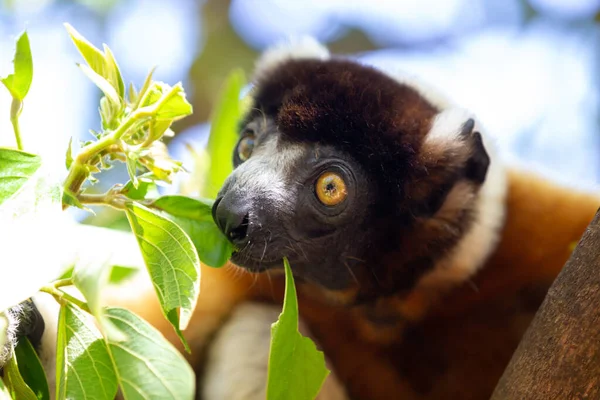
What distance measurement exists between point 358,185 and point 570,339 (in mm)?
969

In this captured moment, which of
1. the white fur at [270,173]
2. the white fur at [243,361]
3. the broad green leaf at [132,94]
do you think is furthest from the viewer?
the white fur at [243,361]

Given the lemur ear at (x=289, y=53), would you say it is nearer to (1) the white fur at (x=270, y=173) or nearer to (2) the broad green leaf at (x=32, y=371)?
(1) the white fur at (x=270, y=173)

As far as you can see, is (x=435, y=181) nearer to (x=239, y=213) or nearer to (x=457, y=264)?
(x=457, y=264)

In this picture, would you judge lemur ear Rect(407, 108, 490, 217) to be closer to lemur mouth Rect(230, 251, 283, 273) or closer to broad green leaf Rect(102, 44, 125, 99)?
lemur mouth Rect(230, 251, 283, 273)

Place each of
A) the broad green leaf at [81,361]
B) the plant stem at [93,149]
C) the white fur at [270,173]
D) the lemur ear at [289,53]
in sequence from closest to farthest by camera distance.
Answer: the broad green leaf at [81,361] → the plant stem at [93,149] → the white fur at [270,173] → the lemur ear at [289,53]

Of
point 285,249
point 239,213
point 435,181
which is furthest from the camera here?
point 435,181

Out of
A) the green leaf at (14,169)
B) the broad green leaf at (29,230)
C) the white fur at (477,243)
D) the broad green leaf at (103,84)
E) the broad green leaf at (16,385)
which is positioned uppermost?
the broad green leaf at (103,84)

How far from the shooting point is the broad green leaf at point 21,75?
4.75 ft

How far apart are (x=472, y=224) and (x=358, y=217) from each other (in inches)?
22.8

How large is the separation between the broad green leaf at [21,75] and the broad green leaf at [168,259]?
0.36 m

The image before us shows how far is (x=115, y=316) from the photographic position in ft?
4.69

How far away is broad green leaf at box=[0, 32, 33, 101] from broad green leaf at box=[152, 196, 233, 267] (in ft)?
1.33

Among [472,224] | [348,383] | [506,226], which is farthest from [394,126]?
[348,383]

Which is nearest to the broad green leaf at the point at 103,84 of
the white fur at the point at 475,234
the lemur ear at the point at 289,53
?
the white fur at the point at 475,234
